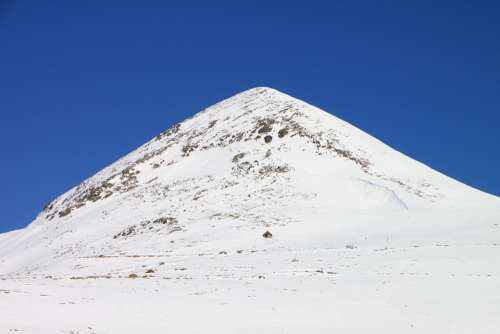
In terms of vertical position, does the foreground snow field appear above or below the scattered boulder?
below

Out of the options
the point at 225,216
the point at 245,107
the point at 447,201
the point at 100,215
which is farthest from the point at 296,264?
the point at 245,107

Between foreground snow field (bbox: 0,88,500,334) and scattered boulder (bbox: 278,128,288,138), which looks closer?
foreground snow field (bbox: 0,88,500,334)

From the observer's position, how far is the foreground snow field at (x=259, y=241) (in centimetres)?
2088

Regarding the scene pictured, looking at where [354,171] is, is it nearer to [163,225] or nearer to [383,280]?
[163,225]

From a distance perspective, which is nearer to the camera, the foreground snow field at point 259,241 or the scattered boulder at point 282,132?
the foreground snow field at point 259,241

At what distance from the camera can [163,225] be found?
51375mm

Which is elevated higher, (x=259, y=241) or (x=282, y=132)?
(x=282, y=132)

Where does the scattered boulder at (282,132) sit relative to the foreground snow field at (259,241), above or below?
above

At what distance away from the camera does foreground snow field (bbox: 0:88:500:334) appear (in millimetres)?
20875

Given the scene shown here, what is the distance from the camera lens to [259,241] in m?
44.6

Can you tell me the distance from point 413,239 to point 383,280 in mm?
13530

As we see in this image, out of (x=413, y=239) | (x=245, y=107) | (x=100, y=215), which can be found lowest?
(x=413, y=239)

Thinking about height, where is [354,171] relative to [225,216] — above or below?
above

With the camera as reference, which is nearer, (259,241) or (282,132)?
(259,241)
